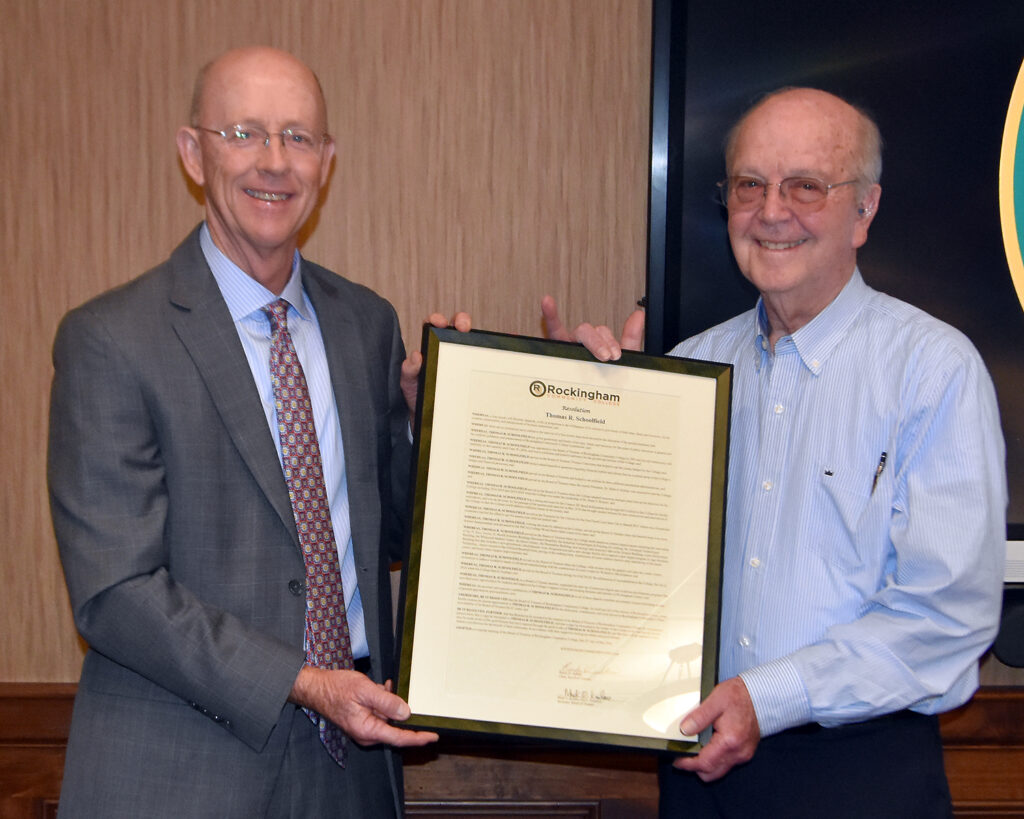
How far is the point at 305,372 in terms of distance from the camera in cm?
176

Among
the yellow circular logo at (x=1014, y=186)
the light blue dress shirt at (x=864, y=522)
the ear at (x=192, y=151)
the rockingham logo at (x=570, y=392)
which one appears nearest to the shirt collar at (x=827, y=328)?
the light blue dress shirt at (x=864, y=522)

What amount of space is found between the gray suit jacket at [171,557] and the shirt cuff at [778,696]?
0.75 meters

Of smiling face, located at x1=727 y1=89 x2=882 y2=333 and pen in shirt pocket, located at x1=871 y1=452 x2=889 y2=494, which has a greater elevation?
smiling face, located at x1=727 y1=89 x2=882 y2=333

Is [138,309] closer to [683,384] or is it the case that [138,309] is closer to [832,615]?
[683,384]

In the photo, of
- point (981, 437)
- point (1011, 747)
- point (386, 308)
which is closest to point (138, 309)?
point (386, 308)

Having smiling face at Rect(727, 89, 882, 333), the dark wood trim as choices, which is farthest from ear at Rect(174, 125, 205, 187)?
the dark wood trim

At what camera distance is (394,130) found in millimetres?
2314

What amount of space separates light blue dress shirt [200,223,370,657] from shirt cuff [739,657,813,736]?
695 millimetres

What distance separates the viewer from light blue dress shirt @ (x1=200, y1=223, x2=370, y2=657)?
1.69 metres

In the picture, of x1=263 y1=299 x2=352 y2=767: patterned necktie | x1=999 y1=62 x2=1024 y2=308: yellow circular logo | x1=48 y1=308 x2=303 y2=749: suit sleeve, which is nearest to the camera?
x1=48 y1=308 x2=303 y2=749: suit sleeve

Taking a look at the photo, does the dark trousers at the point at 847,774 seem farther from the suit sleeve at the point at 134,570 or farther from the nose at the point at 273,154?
the nose at the point at 273,154

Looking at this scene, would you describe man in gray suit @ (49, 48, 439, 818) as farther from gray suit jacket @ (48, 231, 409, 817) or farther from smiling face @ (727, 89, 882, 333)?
smiling face @ (727, 89, 882, 333)

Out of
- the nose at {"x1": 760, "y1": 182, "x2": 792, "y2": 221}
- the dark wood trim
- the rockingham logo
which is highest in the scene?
the nose at {"x1": 760, "y1": 182, "x2": 792, "y2": 221}

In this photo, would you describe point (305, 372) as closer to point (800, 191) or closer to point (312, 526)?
point (312, 526)
